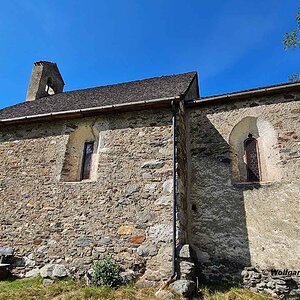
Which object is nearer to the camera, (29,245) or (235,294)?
(235,294)

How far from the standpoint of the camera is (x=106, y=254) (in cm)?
596

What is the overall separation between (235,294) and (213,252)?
41.0 inches

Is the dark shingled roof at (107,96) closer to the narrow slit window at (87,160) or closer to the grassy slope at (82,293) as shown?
the narrow slit window at (87,160)

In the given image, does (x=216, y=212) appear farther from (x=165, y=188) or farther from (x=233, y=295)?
(x=233, y=295)

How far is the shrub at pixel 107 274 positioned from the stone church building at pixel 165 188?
0.34 m

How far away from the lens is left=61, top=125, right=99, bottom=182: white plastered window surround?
7223 millimetres

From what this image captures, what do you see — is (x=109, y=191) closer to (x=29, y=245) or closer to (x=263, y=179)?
(x=29, y=245)

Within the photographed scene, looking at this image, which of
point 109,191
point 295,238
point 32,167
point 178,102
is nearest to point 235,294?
point 295,238

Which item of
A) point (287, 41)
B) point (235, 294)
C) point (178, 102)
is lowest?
point (235, 294)

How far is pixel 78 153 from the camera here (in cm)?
758

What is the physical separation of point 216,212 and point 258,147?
2040 mm

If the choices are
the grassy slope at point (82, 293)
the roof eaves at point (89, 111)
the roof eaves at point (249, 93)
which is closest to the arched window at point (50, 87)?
the roof eaves at point (89, 111)

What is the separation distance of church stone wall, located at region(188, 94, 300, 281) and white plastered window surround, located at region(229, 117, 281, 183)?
6cm

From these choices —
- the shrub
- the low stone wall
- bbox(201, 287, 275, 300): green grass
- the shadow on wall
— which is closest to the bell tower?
the shadow on wall
